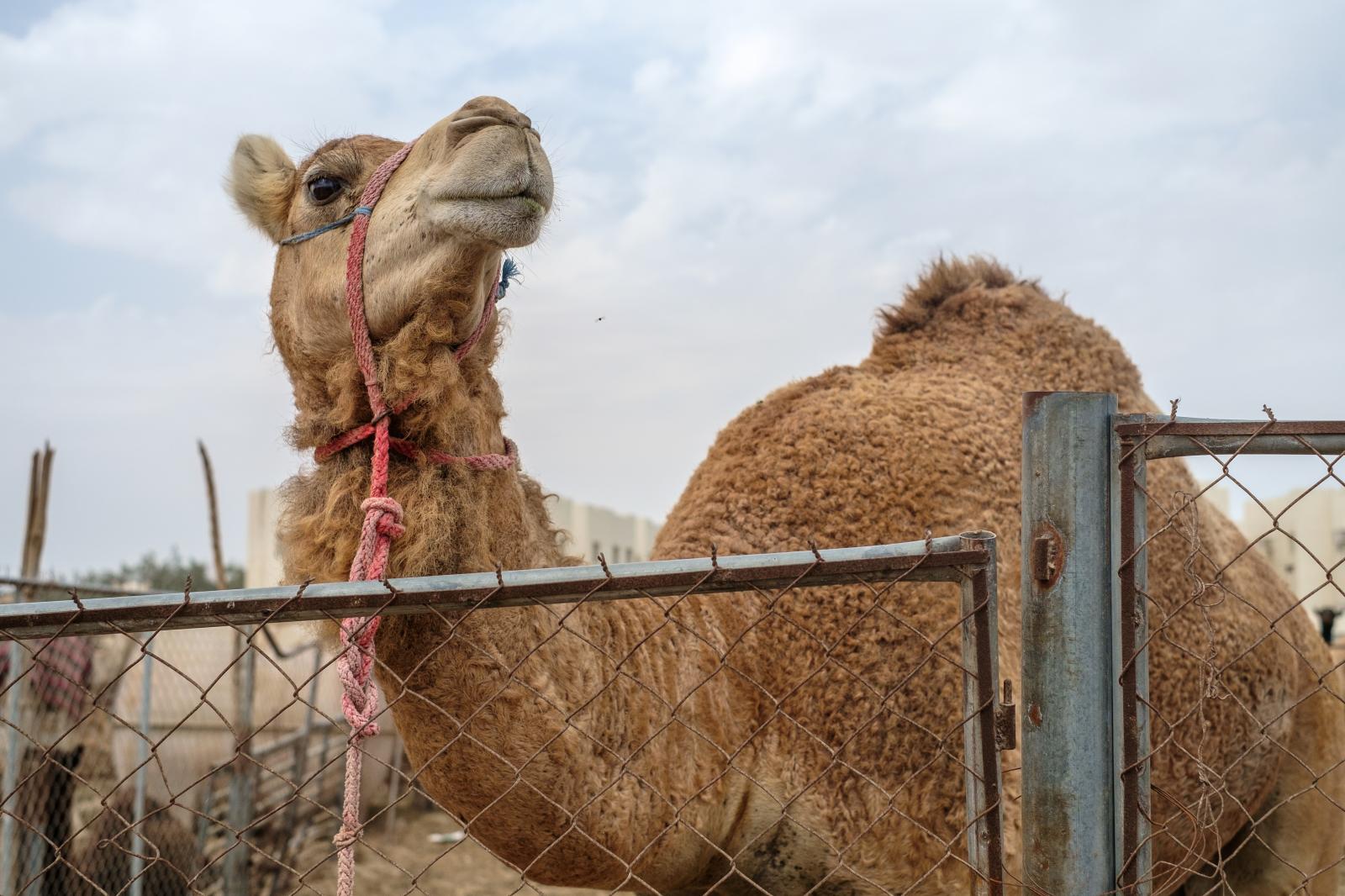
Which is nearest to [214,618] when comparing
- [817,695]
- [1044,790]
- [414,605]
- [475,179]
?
[414,605]

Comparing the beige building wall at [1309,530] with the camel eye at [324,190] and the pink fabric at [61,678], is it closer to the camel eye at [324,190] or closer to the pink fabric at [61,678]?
the pink fabric at [61,678]

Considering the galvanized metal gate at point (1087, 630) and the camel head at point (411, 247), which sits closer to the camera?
the galvanized metal gate at point (1087, 630)

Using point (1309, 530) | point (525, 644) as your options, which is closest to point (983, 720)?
point (525, 644)

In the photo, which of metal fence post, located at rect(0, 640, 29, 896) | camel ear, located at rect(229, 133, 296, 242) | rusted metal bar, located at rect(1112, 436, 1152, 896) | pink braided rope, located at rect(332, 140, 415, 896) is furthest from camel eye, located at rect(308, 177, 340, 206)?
metal fence post, located at rect(0, 640, 29, 896)

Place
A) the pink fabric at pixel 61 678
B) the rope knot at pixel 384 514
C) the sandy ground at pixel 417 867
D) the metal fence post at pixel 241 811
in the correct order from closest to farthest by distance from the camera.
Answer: the rope knot at pixel 384 514 → the pink fabric at pixel 61 678 → the metal fence post at pixel 241 811 → the sandy ground at pixel 417 867

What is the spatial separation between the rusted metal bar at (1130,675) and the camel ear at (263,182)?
227 centimetres

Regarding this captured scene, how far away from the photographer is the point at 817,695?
3.06 metres

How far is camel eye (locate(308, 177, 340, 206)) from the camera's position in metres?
2.85

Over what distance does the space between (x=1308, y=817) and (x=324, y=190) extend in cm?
386

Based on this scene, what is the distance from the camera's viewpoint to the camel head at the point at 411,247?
2406mm

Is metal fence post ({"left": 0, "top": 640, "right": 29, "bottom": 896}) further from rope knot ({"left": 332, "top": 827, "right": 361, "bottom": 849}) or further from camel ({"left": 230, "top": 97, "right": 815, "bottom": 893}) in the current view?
rope knot ({"left": 332, "top": 827, "right": 361, "bottom": 849})

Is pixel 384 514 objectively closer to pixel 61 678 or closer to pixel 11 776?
pixel 11 776

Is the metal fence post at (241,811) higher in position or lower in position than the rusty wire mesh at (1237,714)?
lower

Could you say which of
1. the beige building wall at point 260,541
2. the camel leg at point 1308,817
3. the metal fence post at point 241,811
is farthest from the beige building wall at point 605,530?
the camel leg at point 1308,817
